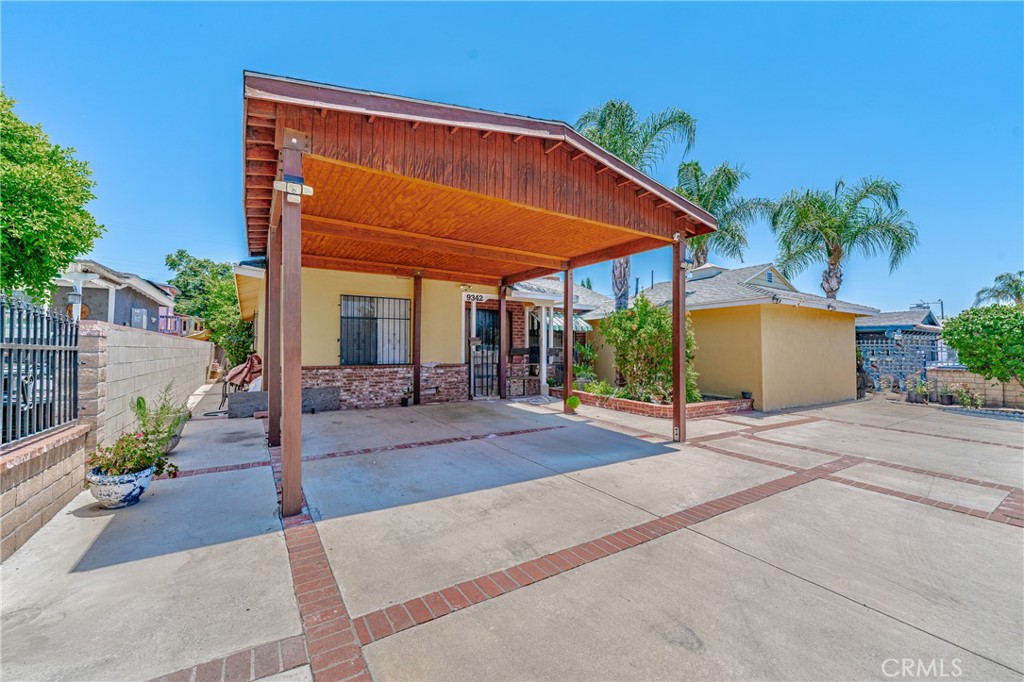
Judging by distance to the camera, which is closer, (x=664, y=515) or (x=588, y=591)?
(x=588, y=591)

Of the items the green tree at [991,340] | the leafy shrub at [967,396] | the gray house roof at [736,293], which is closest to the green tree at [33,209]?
the gray house roof at [736,293]

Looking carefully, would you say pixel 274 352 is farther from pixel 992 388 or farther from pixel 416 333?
pixel 992 388

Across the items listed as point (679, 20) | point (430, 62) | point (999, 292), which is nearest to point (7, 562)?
point (430, 62)

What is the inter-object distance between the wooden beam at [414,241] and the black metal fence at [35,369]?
346 cm

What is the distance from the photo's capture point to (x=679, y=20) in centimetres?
944

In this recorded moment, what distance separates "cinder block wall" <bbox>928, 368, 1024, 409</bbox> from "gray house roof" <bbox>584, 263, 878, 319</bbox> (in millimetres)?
2769

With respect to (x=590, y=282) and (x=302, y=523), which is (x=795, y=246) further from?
(x=590, y=282)

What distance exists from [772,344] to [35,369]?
1276 centimetres

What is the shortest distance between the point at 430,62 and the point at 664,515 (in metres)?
10.5

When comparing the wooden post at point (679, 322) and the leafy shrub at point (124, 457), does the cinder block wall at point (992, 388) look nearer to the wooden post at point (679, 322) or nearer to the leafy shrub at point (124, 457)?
the wooden post at point (679, 322)

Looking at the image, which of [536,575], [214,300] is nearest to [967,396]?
[536,575]

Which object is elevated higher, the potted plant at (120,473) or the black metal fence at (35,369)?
→ the black metal fence at (35,369)

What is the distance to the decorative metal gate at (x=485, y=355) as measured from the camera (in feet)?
39.2

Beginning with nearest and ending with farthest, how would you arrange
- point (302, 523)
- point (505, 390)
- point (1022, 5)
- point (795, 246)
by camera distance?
point (302, 523), point (1022, 5), point (505, 390), point (795, 246)
